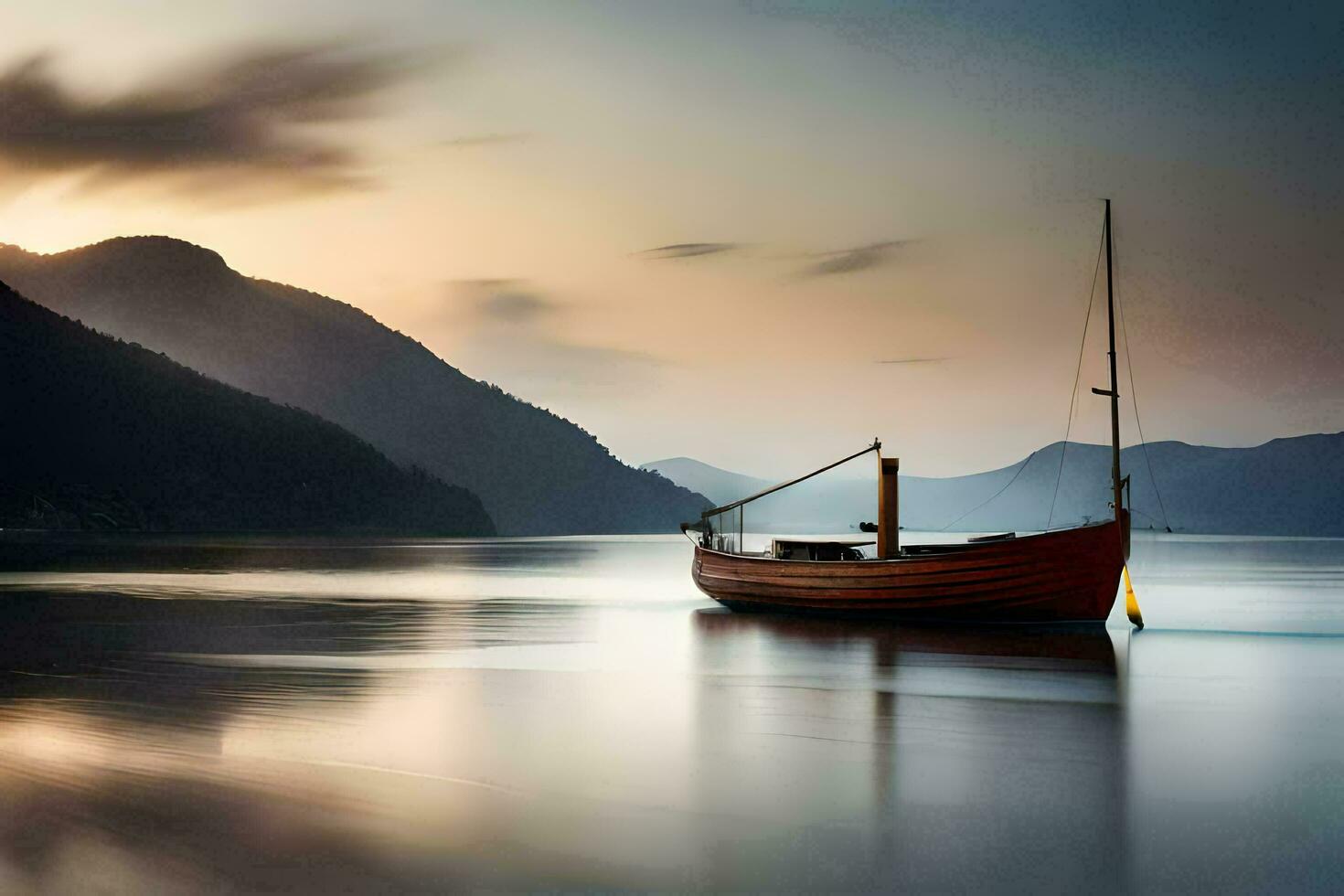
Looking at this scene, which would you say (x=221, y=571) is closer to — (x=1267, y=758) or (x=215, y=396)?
(x=1267, y=758)

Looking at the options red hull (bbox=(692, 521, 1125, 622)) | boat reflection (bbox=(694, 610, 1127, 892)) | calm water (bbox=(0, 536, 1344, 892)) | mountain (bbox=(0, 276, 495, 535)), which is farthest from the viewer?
mountain (bbox=(0, 276, 495, 535))

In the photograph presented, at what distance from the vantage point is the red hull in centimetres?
3119

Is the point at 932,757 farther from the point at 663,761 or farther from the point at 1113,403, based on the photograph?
the point at 1113,403

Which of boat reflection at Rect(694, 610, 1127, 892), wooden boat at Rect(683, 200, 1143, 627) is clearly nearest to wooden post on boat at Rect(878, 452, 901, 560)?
wooden boat at Rect(683, 200, 1143, 627)

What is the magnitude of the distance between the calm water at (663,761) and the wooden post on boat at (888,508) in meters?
2.28

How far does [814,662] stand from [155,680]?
41.4ft

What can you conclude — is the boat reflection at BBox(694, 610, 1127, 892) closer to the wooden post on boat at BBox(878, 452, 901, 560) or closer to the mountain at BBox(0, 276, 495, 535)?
the wooden post on boat at BBox(878, 452, 901, 560)

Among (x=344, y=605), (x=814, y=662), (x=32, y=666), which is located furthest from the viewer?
(x=344, y=605)

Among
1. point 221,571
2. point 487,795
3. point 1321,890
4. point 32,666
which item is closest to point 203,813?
point 487,795

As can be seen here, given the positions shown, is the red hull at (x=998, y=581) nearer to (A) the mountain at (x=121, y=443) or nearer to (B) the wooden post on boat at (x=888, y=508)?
(B) the wooden post on boat at (x=888, y=508)

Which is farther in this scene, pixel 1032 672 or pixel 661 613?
pixel 661 613

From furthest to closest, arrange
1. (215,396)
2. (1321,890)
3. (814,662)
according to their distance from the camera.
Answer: (215,396)
(814,662)
(1321,890)

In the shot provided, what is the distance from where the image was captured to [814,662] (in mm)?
25594

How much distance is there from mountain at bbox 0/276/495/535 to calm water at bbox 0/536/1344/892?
500ft
